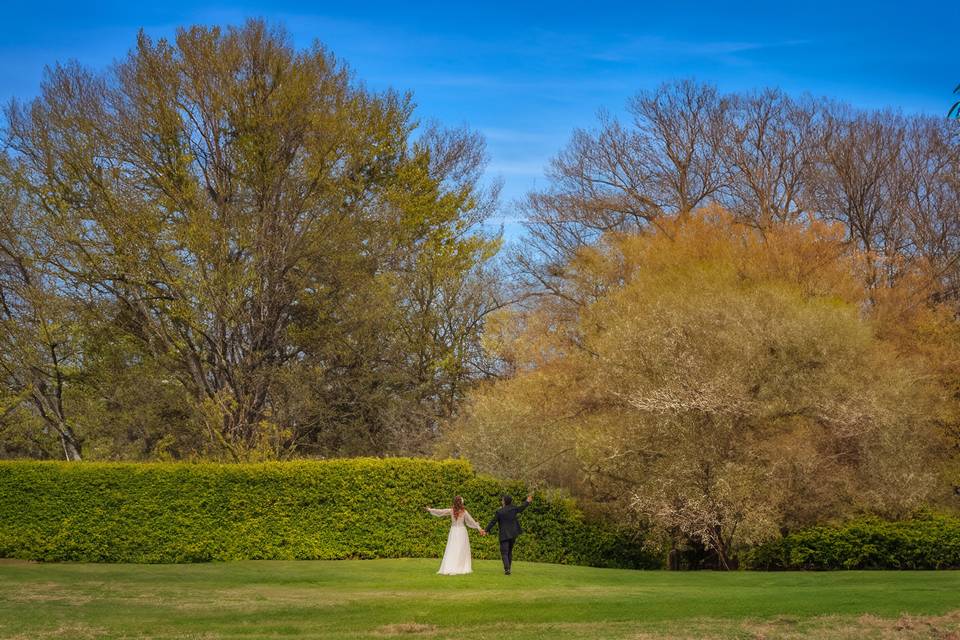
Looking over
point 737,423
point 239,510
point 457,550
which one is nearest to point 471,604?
point 457,550

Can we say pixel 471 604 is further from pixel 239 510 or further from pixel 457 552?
pixel 239 510

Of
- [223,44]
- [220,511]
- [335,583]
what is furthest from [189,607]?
[223,44]

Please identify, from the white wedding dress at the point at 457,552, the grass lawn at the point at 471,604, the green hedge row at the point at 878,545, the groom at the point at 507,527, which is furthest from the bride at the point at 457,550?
the green hedge row at the point at 878,545

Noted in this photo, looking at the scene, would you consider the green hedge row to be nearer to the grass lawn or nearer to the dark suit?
the grass lawn

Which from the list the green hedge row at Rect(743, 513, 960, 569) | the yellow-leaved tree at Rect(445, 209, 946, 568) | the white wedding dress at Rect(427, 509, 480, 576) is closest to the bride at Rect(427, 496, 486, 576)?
the white wedding dress at Rect(427, 509, 480, 576)

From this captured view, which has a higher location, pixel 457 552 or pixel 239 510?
pixel 239 510

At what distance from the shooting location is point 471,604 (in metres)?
15.1

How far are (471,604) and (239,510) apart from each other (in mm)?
11304

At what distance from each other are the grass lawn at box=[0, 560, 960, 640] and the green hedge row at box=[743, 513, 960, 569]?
222 cm

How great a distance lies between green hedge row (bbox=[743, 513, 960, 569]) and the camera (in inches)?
920

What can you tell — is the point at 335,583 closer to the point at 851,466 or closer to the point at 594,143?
the point at 851,466

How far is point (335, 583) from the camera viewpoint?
19.5 meters

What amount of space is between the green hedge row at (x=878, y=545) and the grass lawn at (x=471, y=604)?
7.27 feet

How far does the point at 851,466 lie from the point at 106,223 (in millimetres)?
21386
